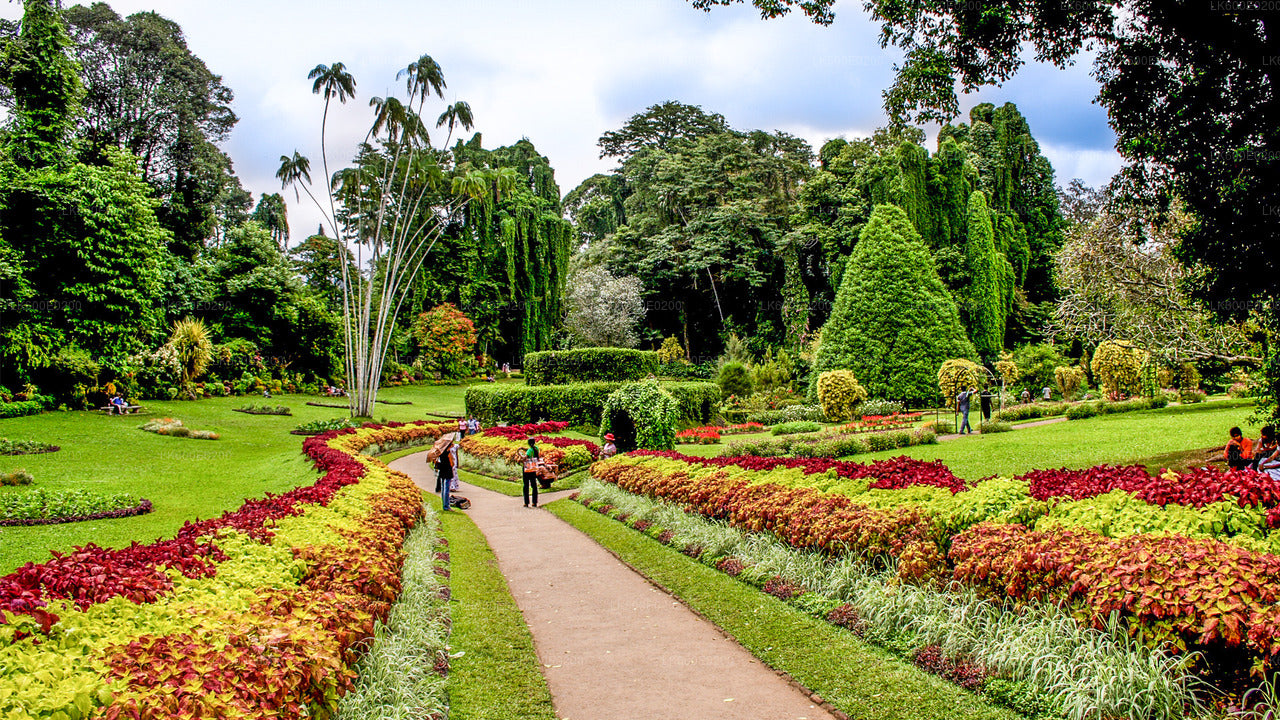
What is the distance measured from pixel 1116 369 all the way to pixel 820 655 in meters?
24.2

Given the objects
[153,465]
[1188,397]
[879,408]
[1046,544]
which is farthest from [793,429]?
[1046,544]

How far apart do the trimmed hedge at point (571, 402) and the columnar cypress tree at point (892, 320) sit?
713cm

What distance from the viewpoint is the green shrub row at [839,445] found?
16219 mm

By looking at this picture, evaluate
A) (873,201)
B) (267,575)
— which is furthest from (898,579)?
(873,201)

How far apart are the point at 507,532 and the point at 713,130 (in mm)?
43553

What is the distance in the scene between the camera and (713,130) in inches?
→ 1966

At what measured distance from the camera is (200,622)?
3840 millimetres

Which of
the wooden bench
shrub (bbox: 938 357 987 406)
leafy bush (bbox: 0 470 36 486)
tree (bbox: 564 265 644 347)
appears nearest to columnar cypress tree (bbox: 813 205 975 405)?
shrub (bbox: 938 357 987 406)

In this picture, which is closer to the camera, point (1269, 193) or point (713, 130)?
point (1269, 193)

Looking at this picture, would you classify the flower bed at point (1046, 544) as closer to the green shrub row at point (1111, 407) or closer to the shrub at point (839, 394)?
the shrub at point (839, 394)

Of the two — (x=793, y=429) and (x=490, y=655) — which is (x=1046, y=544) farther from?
(x=793, y=429)

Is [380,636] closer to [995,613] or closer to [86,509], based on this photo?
[995,613]

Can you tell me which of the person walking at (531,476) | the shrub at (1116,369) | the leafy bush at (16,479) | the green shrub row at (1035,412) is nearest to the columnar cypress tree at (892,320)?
the shrub at (1116,369)

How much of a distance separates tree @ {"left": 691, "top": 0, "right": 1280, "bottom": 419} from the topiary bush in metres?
9.61
